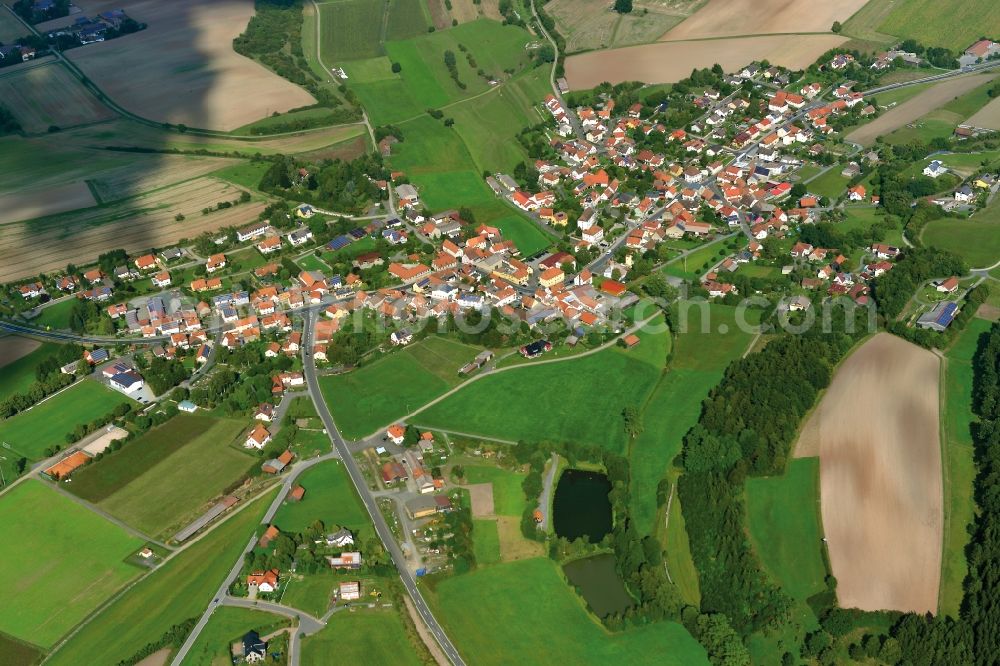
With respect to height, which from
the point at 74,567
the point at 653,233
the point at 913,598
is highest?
the point at 653,233

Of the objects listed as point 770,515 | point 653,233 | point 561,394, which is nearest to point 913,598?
point 770,515

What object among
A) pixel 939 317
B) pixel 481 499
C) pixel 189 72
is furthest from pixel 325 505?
pixel 189 72

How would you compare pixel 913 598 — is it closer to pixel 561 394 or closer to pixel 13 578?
pixel 561 394

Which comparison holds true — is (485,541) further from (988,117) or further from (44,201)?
(988,117)

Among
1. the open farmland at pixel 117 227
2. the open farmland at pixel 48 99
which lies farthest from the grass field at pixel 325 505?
the open farmland at pixel 48 99

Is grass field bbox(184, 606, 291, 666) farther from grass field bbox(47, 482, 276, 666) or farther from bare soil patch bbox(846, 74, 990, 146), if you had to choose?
bare soil patch bbox(846, 74, 990, 146)

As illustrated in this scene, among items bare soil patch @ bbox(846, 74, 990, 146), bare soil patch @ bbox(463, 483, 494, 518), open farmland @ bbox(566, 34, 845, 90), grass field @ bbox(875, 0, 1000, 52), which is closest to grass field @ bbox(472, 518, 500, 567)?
bare soil patch @ bbox(463, 483, 494, 518)
